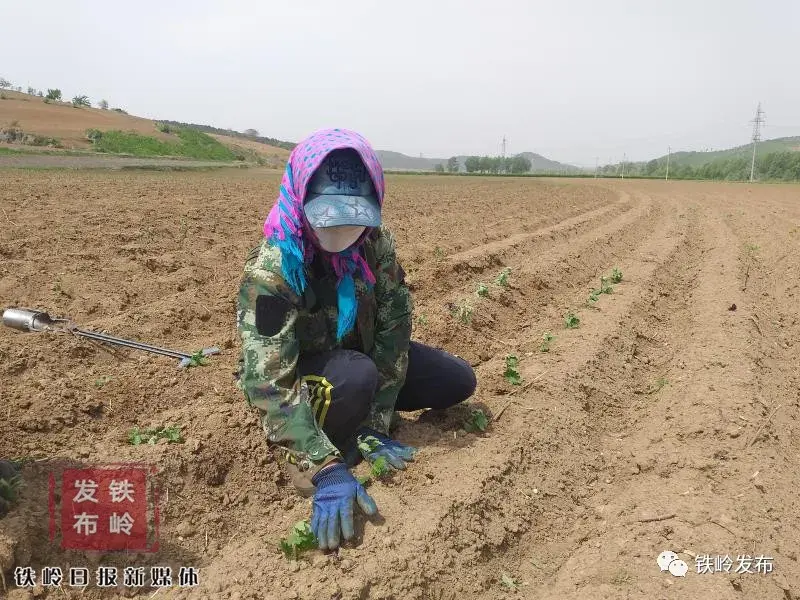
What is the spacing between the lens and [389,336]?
9.69 feet

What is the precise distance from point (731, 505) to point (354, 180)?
2.10 metres

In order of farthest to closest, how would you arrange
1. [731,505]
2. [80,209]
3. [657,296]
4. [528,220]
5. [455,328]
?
[528,220] → [80,209] → [657,296] → [455,328] → [731,505]

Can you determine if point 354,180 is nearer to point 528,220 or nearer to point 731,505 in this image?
point 731,505

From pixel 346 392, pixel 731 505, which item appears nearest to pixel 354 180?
pixel 346 392

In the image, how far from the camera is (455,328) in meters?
4.82

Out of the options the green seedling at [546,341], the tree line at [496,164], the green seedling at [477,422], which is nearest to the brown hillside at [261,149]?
the tree line at [496,164]

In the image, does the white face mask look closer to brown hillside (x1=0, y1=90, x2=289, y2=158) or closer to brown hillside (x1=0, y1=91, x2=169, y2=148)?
brown hillside (x1=0, y1=90, x2=289, y2=158)

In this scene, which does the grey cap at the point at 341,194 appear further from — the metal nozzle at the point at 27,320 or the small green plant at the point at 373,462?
the metal nozzle at the point at 27,320

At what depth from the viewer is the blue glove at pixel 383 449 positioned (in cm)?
274

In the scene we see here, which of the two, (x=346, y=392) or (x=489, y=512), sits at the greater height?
(x=346, y=392)

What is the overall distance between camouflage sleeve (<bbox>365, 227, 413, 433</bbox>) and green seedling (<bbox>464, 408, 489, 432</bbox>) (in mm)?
517

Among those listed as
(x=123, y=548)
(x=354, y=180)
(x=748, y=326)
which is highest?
(x=354, y=180)

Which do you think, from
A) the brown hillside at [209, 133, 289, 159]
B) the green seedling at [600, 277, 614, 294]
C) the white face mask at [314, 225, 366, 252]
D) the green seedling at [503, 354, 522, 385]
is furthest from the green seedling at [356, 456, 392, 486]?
the brown hillside at [209, 133, 289, 159]

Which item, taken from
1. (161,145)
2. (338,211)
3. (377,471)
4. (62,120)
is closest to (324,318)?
(338,211)
